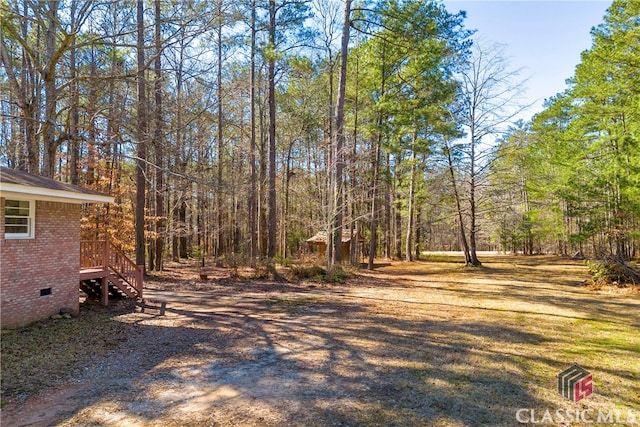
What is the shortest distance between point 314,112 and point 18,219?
18.1 meters

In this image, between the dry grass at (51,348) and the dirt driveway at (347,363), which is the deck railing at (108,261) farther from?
the dry grass at (51,348)

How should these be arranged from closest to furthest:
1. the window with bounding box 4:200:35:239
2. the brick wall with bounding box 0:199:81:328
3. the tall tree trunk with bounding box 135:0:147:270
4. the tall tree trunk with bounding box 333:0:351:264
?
the brick wall with bounding box 0:199:81:328
the window with bounding box 4:200:35:239
the tall tree trunk with bounding box 135:0:147:270
the tall tree trunk with bounding box 333:0:351:264

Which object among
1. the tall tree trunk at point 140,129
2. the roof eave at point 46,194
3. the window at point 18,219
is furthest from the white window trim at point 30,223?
the tall tree trunk at point 140,129

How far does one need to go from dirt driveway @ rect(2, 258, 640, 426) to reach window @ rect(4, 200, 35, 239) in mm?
2860

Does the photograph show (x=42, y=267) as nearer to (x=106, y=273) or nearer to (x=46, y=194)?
(x=46, y=194)

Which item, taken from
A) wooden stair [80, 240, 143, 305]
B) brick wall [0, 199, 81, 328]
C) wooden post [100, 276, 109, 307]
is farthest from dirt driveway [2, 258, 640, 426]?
brick wall [0, 199, 81, 328]

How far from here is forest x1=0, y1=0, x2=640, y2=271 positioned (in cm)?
1045

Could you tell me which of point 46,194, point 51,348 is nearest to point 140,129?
point 46,194

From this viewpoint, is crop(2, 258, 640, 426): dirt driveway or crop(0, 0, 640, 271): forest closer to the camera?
crop(2, 258, 640, 426): dirt driveway

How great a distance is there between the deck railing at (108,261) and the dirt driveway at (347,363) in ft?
3.06

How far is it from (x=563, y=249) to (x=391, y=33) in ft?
94.2

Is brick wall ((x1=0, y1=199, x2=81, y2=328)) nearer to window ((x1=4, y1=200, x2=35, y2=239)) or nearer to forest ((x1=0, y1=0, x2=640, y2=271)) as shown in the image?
window ((x1=4, y1=200, x2=35, y2=239))

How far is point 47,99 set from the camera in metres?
8.86

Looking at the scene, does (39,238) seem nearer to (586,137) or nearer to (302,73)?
(302,73)
